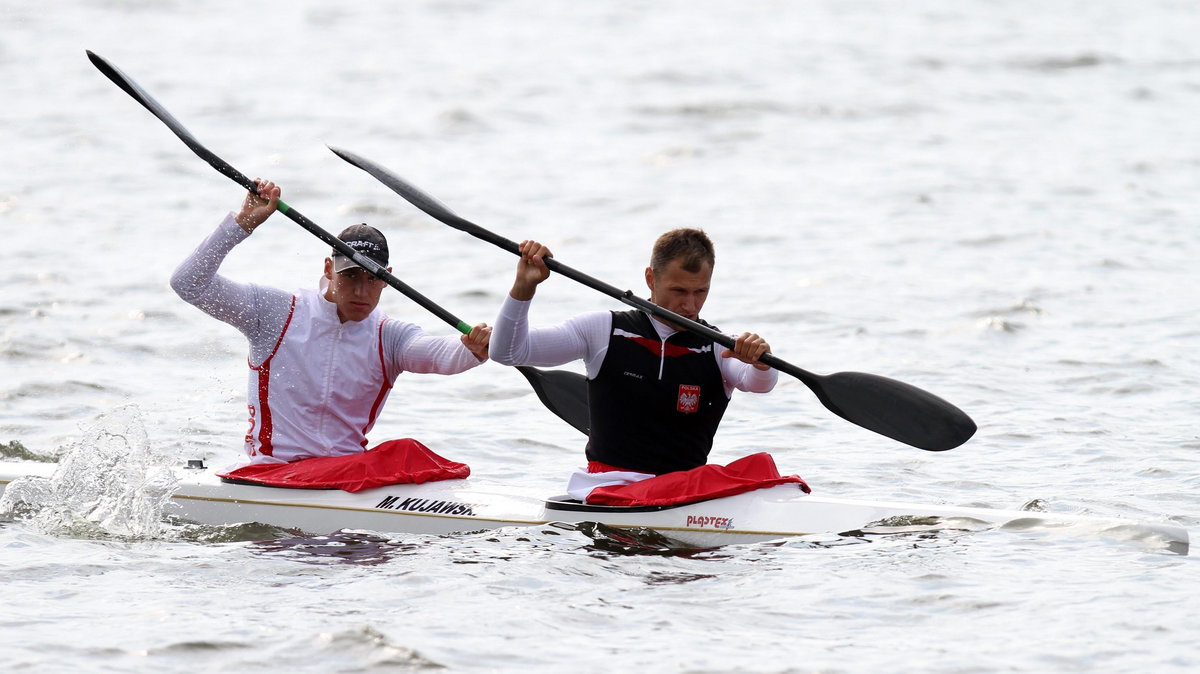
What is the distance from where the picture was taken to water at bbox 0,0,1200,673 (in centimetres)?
508

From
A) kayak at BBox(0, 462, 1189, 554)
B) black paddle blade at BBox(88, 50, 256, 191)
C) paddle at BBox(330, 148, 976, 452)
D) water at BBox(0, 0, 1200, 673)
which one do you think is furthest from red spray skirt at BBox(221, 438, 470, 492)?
black paddle blade at BBox(88, 50, 256, 191)

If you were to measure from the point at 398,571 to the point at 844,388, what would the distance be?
198cm

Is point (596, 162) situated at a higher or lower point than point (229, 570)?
higher

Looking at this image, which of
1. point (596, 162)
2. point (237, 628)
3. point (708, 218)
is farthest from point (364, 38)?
point (237, 628)

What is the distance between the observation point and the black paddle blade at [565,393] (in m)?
6.70

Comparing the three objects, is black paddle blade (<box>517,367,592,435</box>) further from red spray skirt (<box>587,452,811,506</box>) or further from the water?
red spray skirt (<box>587,452,811,506</box>)

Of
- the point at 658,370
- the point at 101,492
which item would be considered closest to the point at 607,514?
the point at 658,370

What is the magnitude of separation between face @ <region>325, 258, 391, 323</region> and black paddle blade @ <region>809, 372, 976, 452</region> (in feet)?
6.06

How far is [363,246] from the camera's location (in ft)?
19.9

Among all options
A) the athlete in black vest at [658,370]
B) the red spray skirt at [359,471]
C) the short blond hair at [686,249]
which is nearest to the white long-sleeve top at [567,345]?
the athlete in black vest at [658,370]

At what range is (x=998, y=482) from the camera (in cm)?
738

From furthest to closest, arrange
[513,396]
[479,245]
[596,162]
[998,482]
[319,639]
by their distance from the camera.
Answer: [596,162]
[479,245]
[513,396]
[998,482]
[319,639]

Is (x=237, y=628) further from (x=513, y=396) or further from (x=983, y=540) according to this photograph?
(x=513, y=396)

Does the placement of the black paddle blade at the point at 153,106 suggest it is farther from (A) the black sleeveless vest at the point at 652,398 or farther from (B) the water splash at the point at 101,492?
(A) the black sleeveless vest at the point at 652,398
